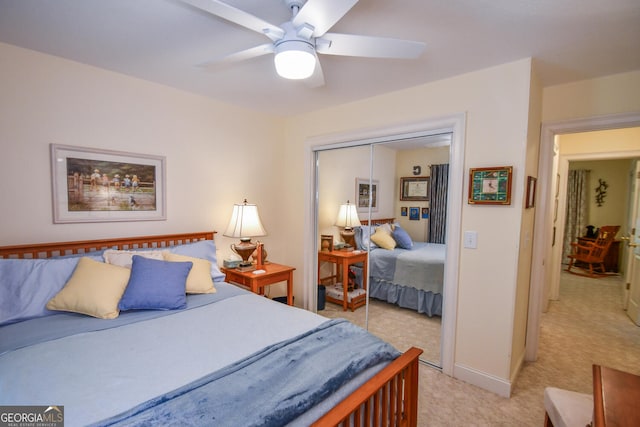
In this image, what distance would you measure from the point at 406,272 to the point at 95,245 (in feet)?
9.00

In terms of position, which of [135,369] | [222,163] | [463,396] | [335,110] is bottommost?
[463,396]

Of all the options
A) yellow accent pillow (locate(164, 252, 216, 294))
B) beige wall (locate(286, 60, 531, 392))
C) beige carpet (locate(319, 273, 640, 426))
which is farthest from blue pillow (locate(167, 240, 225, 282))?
beige wall (locate(286, 60, 531, 392))

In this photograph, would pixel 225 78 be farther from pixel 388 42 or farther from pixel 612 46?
Answer: pixel 612 46

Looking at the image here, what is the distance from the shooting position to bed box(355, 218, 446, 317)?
2641 millimetres

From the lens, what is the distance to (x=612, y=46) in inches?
71.7

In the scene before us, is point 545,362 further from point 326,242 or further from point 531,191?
point 326,242

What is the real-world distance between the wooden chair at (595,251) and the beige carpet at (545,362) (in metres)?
1.55

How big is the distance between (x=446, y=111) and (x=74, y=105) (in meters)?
2.96

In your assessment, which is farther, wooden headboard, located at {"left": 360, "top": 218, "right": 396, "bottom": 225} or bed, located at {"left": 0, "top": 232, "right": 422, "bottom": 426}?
wooden headboard, located at {"left": 360, "top": 218, "right": 396, "bottom": 225}

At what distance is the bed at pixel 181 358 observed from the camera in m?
1.06

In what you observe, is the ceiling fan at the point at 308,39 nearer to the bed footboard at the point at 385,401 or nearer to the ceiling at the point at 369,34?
the ceiling at the point at 369,34

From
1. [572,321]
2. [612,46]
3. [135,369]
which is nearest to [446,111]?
[612,46]

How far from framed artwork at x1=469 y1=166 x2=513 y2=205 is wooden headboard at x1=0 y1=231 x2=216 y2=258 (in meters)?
2.49

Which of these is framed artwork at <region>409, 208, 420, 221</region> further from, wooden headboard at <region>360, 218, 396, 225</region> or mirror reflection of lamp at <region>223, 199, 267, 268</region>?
mirror reflection of lamp at <region>223, 199, 267, 268</region>
